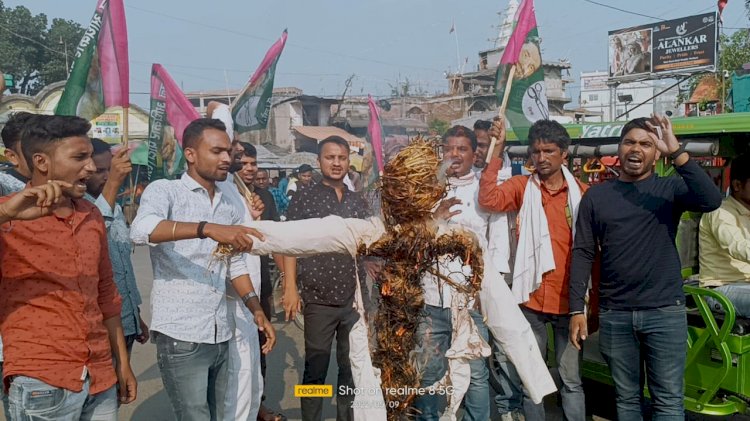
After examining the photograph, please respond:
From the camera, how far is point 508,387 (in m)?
3.90

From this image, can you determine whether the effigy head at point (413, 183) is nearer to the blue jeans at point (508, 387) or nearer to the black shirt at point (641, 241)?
the black shirt at point (641, 241)

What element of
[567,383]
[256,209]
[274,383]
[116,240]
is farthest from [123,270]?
[567,383]

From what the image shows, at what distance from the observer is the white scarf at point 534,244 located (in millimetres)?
3732

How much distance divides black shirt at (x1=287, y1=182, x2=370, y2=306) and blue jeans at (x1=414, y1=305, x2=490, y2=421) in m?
1.01

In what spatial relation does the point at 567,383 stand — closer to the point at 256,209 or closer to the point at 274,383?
the point at 256,209

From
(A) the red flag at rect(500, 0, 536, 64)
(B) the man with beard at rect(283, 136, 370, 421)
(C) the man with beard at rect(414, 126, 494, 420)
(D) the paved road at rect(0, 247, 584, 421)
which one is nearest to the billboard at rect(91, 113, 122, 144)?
(D) the paved road at rect(0, 247, 584, 421)

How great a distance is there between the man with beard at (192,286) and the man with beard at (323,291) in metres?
0.86

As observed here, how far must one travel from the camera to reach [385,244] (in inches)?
89.0

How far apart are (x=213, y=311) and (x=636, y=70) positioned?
90.6ft

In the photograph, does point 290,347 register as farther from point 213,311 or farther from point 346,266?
point 213,311

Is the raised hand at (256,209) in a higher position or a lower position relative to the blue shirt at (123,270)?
higher

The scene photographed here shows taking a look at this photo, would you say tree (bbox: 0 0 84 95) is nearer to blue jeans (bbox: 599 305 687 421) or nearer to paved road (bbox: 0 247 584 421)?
paved road (bbox: 0 247 584 421)

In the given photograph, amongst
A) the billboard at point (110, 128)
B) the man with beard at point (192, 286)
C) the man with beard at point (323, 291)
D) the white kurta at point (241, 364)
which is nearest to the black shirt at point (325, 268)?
the man with beard at point (323, 291)

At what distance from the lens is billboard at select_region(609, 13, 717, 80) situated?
2403 cm
